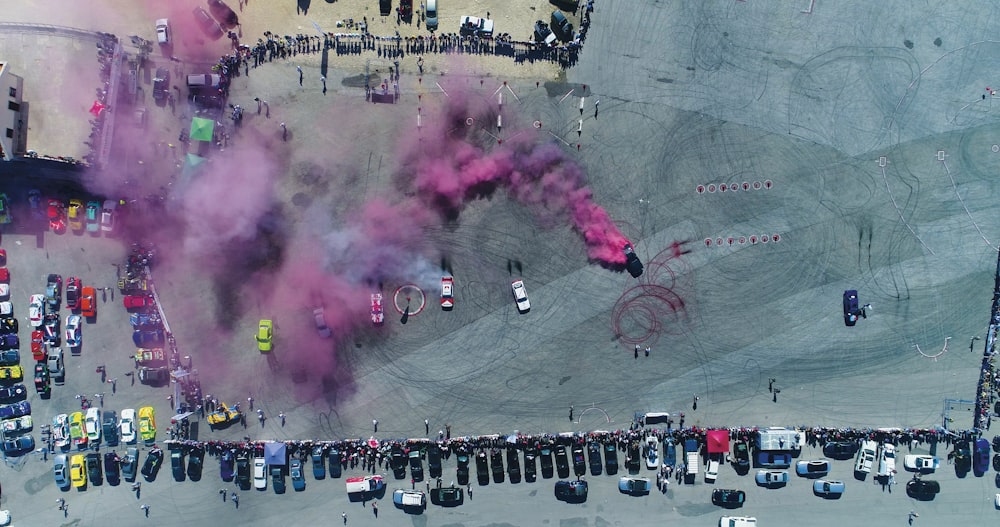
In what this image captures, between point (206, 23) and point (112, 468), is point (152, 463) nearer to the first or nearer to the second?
point (112, 468)

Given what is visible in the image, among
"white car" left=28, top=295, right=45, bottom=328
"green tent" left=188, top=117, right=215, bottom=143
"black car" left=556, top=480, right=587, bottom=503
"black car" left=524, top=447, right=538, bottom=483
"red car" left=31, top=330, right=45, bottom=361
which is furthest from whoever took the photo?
"black car" left=524, top=447, right=538, bottom=483

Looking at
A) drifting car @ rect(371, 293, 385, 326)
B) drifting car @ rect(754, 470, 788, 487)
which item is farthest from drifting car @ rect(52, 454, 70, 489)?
drifting car @ rect(754, 470, 788, 487)

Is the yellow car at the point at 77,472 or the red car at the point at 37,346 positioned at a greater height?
the red car at the point at 37,346

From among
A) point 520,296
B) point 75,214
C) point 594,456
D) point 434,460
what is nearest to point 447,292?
point 520,296

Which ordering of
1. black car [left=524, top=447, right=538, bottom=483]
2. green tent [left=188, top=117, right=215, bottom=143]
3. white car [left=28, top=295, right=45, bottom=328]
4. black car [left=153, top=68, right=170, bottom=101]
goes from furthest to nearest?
black car [left=524, top=447, right=538, bottom=483]
black car [left=153, top=68, right=170, bottom=101]
white car [left=28, top=295, right=45, bottom=328]
green tent [left=188, top=117, right=215, bottom=143]

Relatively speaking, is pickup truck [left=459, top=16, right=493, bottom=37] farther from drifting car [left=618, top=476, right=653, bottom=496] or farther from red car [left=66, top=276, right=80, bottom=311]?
drifting car [left=618, top=476, right=653, bottom=496]

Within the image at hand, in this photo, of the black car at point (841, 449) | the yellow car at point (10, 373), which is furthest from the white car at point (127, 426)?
the black car at point (841, 449)

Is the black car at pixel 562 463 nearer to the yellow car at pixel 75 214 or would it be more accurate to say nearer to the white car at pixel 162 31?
the yellow car at pixel 75 214
